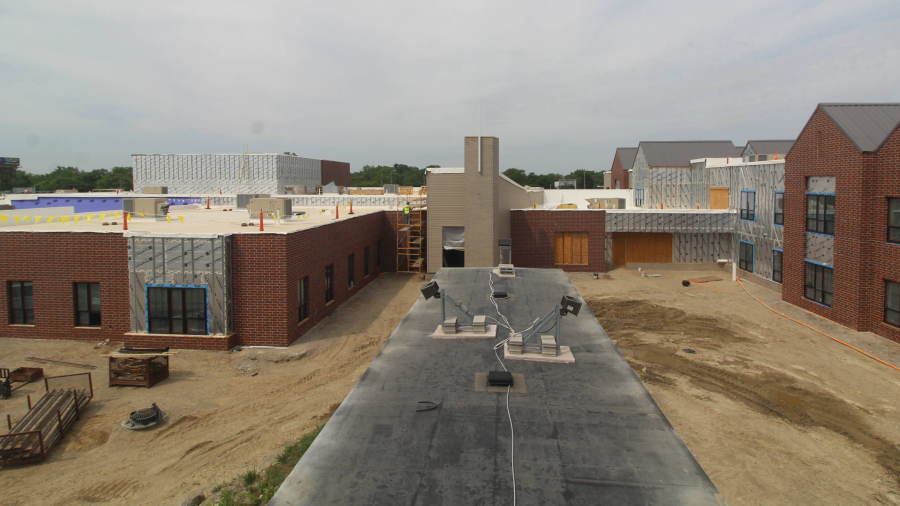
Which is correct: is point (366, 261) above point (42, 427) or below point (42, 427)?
above

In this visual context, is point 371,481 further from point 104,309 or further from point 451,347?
point 104,309

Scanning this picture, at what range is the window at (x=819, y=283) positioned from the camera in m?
22.5

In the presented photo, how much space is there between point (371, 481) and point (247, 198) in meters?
31.0

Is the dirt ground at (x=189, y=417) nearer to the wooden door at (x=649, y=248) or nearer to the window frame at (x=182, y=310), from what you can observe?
the window frame at (x=182, y=310)

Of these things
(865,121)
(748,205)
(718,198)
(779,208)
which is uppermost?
(865,121)

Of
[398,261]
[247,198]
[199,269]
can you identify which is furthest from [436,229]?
[199,269]

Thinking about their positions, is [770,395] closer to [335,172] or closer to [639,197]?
[639,197]

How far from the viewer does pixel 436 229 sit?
31250 mm

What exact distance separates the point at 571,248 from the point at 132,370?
2636 centimetres

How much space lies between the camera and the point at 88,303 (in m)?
18.9

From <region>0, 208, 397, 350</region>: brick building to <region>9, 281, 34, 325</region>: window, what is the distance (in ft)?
0.11

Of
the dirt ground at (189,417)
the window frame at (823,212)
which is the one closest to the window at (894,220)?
the window frame at (823,212)

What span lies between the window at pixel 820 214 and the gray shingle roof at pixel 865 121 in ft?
8.31

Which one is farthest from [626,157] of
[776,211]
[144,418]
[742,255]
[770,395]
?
[144,418]
